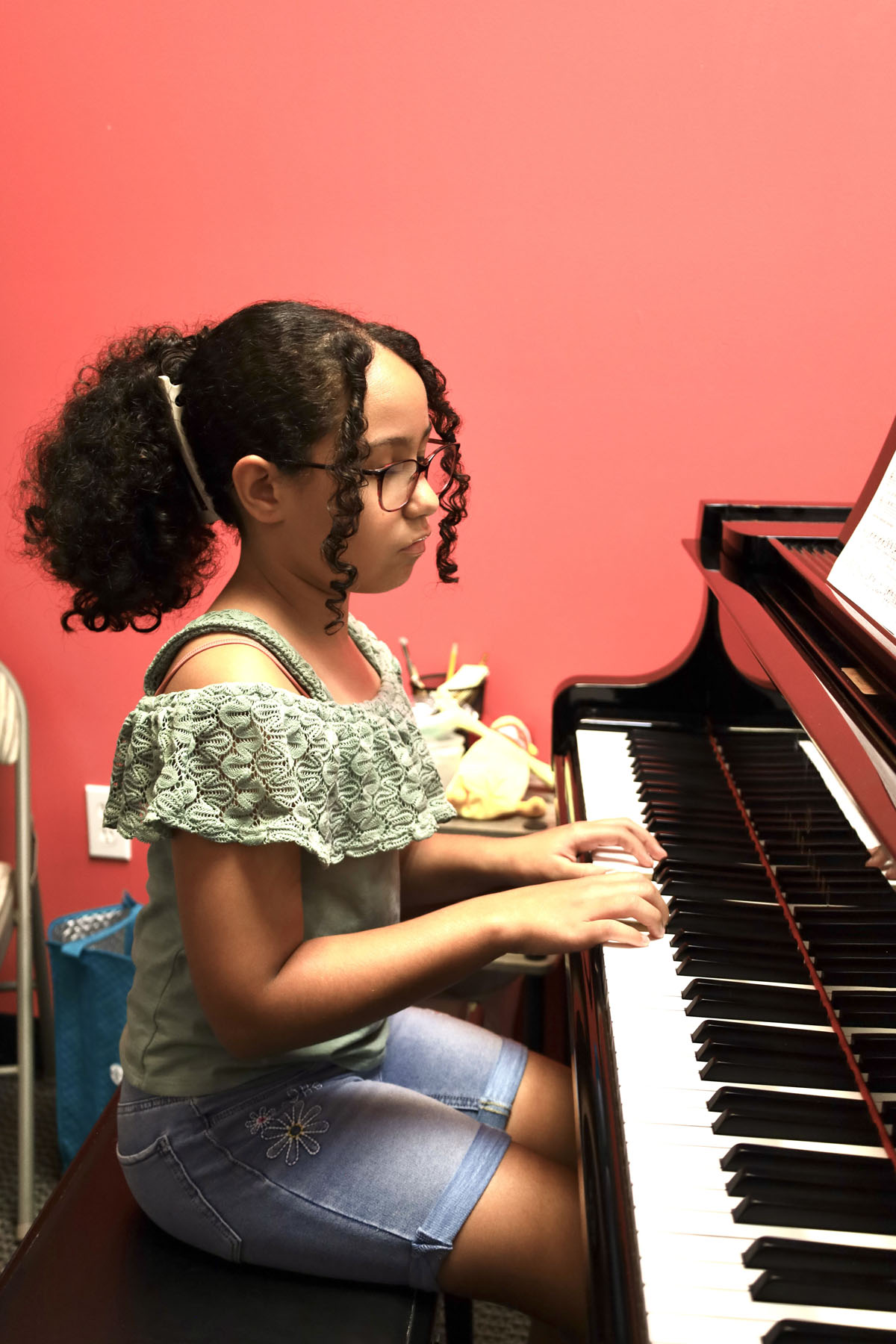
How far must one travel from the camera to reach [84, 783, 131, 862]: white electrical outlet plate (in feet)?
7.15

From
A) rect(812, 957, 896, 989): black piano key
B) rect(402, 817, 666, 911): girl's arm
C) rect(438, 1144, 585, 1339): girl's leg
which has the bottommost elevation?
rect(438, 1144, 585, 1339): girl's leg

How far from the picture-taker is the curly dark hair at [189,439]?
0.94 m

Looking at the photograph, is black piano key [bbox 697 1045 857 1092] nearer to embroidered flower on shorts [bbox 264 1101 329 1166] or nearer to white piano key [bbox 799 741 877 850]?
white piano key [bbox 799 741 877 850]

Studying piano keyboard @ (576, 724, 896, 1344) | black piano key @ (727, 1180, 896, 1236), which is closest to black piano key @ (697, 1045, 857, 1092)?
piano keyboard @ (576, 724, 896, 1344)

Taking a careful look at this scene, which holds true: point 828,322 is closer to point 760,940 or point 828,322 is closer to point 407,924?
point 760,940

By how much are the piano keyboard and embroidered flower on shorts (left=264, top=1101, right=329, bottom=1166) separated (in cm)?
30

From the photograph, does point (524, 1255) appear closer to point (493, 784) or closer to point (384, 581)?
point (384, 581)

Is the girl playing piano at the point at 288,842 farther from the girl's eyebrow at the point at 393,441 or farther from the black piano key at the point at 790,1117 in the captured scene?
the black piano key at the point at 790,1117

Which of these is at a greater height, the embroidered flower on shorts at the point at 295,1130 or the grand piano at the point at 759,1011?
the grand piano at the point at 759,1011

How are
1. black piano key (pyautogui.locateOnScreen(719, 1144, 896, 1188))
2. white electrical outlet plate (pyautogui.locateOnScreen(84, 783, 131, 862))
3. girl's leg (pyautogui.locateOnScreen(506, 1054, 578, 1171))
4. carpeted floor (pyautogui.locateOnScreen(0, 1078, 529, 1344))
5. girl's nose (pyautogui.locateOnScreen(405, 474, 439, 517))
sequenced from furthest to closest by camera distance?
white electrical outlet plate (pyautogui.locateOnScreen(84, 783, 131, 862)), carpeted floor (pyautogui.locateOnScreen(0, 1078, 529, 1344)), girl's leg (pyautogui.locateOnScreen(506, 1054, 578, 1171)), girl's nose (pyautogui.locateOnScreen(405, 474, 439, 517)), black piano key (pyautogui.locateOnScreen(719, 1144, 896, 1188))

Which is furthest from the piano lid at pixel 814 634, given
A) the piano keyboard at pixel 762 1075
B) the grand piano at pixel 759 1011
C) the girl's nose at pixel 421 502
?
the girl's nose at pixel 421 502

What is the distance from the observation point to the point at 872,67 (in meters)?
1.62

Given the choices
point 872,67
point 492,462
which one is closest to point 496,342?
point 492,462

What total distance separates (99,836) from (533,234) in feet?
4.72
